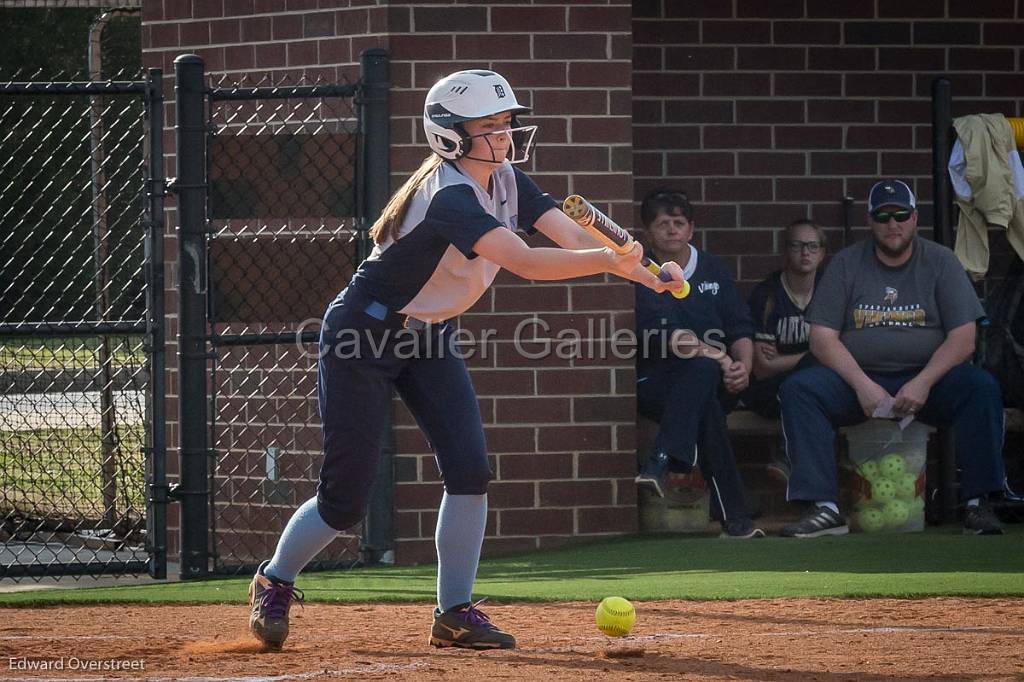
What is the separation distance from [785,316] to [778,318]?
0.14 ft

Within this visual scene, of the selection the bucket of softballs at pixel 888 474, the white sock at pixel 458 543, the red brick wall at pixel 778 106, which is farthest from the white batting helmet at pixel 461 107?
the red brick wall at pixel 778 106

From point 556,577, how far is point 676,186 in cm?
321

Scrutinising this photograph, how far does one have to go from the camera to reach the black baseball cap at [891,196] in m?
8.63

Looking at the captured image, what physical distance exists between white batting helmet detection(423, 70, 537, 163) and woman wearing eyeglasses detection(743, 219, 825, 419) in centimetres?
405

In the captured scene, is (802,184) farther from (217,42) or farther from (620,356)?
(217,42)

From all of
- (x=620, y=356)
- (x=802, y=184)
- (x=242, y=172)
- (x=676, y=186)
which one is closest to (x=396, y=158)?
(x=242, y=172)

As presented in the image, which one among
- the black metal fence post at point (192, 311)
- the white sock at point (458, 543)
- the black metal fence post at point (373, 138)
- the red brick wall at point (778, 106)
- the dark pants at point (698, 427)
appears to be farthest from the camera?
the red brick wall at point (778, 106)

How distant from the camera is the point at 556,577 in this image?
7430 mm

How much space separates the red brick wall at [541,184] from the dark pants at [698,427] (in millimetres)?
218

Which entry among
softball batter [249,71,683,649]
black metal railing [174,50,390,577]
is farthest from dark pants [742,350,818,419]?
softball batter [249,71,683,649]

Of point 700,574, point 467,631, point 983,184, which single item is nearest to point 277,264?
point 700,574

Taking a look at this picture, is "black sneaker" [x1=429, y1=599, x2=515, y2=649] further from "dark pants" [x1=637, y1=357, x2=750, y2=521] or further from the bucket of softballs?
the bucket of softballs

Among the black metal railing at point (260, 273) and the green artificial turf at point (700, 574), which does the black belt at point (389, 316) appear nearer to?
the green artificial turf at point (700, 574)

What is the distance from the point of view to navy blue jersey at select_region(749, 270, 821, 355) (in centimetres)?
921
